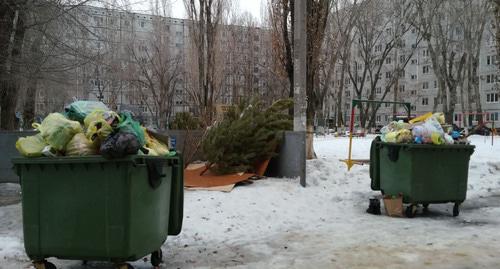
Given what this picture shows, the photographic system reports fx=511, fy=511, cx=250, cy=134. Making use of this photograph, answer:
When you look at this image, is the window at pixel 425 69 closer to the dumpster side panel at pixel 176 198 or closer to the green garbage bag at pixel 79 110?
the dumpster side panel at pixel 176 198

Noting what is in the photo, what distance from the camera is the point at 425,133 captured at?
777cm

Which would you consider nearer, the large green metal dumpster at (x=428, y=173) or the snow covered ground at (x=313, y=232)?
the snow covered ground at (x=313, y=232)

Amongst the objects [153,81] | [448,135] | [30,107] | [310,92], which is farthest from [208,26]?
[153,81]

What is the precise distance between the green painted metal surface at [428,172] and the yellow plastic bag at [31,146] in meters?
5.25

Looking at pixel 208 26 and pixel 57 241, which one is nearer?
pixel 57 241

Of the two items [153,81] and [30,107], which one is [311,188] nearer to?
[30,107]

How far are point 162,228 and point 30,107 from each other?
15.5 meters

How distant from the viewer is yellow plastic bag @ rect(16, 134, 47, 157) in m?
4.38

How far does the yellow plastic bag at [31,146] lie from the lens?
4.38 meters

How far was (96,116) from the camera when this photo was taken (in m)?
4.57

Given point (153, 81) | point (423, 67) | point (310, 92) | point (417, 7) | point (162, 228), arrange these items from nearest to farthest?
point (162, 228), point (310, 92), point (417, 7), point (153, 81), point (423, 67)

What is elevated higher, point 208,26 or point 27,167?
point 208,26

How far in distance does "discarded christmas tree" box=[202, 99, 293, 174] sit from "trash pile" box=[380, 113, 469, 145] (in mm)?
2457

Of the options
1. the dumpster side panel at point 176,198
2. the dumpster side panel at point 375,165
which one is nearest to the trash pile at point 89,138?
the dumpster side panel at point 176,198
